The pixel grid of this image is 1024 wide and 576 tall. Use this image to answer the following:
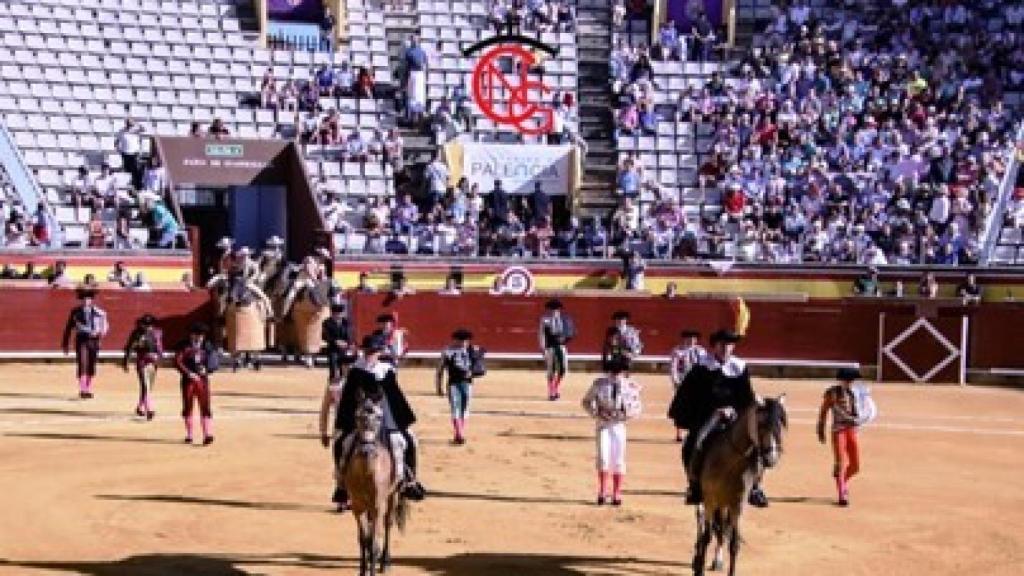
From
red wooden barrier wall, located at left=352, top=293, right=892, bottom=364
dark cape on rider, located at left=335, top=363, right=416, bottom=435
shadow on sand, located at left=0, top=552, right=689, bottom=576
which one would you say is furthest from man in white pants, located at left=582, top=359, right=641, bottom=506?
red wooden barrier wall, located at left=352, top=293, right=892, bottom=364

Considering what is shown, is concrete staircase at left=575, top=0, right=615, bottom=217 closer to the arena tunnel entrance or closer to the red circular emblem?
the red circular emblem

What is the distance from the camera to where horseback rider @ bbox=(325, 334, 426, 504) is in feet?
38.5

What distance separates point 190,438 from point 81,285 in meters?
9.75

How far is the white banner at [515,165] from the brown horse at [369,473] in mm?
21864

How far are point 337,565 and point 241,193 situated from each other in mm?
20925

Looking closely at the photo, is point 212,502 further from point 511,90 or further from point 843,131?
point 843,131

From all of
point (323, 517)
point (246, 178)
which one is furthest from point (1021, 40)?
point (323, 517)

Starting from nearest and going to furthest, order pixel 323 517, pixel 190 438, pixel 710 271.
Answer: pixel 323 517 < pixel 190 438 < pixel 710 271

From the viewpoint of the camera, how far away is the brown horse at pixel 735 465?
11344mm

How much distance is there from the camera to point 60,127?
31.2 metres

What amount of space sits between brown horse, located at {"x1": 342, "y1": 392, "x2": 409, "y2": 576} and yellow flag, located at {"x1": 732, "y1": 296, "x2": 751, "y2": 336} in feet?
59.4

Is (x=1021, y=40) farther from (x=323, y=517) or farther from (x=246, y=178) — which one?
(x=323, y=517)

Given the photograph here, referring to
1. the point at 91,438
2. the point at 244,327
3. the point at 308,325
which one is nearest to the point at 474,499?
the point at 91,438

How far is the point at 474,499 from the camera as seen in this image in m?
15.4
